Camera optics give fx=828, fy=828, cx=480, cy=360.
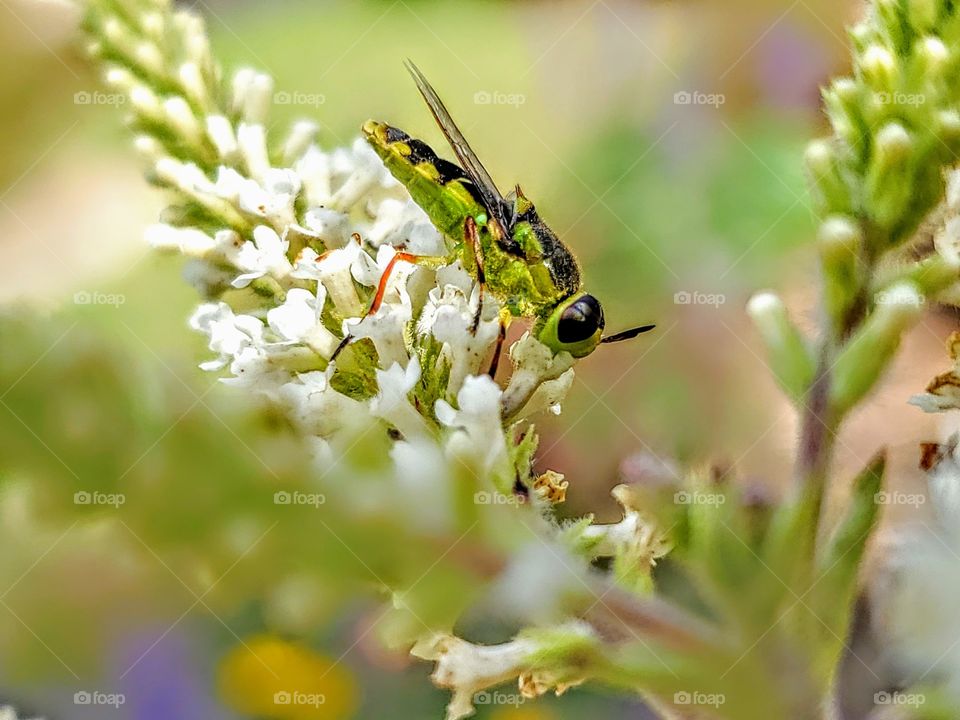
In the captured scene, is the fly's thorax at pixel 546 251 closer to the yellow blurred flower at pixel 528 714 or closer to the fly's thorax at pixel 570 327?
the fly's thorax at pixel 570 327

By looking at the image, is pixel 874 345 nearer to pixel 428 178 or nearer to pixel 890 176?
pixel 890 176

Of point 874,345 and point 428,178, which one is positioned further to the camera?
point 428,178

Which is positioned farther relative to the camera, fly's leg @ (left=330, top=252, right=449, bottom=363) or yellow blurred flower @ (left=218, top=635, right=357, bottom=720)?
yellow blurred flower @ (left=218, top=635, right=357, bottom=720)

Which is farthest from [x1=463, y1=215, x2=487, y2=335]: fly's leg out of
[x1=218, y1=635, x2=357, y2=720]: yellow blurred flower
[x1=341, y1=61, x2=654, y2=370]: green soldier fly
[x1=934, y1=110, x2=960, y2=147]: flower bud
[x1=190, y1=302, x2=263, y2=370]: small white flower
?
[x1=218, y1=635, x2=357, y2=720]: yellow blurred flower

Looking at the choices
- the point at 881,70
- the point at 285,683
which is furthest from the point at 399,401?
the point at 285,683

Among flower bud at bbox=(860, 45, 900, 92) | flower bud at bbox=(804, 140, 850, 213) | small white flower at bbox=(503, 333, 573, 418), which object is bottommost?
small white flower at bbox=(503, 333, 573, 418)

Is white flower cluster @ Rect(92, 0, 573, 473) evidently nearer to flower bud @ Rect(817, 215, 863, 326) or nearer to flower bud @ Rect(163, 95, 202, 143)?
flower bud @ Rect(163, 95, 202, 143)

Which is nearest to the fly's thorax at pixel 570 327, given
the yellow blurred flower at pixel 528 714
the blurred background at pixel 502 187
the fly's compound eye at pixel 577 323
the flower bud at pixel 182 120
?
the fly's compound eye at pixel 577 323
